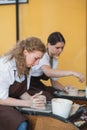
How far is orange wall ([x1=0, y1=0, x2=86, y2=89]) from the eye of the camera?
297 cm

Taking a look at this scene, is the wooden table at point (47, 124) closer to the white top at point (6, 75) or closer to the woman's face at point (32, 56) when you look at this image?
the white top at point (6, 75)

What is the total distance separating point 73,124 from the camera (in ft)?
4.79

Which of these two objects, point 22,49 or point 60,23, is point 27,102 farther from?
point 60,23

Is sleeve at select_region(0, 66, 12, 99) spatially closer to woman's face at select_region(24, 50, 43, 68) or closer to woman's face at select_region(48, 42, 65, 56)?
woman's face at select_region(24, 50, 43, 68)

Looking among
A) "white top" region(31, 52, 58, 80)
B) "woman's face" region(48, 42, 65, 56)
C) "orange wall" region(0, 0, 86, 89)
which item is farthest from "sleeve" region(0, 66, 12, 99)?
"orange wall" region(0, 0, 86, 89)

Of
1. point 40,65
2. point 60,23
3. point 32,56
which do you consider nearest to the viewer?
point 32,56

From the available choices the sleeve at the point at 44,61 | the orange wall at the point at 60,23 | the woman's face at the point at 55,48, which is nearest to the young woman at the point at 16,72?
the sleeve at the point at 44,61

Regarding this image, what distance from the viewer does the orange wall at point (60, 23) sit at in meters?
2.97

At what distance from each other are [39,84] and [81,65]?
99 centimetres

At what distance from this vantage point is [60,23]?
3.04 metres

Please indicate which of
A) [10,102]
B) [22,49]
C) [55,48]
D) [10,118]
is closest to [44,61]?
[55,48]

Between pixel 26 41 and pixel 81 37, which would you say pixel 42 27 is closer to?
pixel 81 37

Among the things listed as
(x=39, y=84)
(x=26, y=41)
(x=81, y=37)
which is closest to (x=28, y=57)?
(x=26, y=41)

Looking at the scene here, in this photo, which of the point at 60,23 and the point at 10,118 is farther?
the point at 60,23
